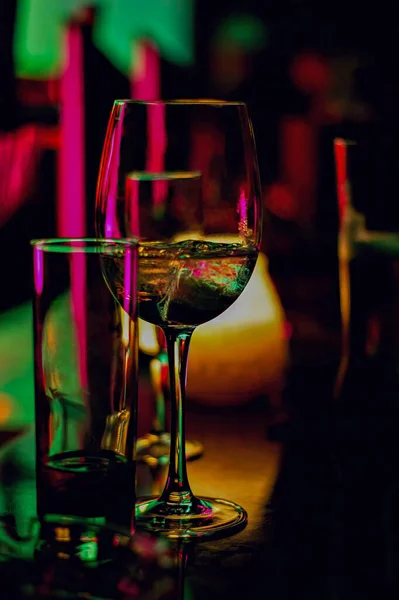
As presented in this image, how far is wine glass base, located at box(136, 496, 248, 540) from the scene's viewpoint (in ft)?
2.17

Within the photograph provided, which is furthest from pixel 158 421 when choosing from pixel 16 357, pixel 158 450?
pixel 16 357

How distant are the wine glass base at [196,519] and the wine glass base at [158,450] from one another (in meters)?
0.14

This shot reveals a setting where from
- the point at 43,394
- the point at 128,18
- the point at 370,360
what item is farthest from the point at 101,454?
the point at 128,18

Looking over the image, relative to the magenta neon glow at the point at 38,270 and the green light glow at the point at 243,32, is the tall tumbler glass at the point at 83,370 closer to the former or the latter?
the magenta neon glow at the point at 38,270

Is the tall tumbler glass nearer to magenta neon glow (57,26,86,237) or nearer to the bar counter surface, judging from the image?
the bar counter surface

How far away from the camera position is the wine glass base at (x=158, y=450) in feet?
2.91

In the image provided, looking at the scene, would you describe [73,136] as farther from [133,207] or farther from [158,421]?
[133,207]

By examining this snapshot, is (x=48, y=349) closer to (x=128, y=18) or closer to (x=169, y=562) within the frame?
(x=169, y=562)

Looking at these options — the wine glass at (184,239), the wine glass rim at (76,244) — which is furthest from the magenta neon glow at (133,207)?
the wine glass rim at (76,244)

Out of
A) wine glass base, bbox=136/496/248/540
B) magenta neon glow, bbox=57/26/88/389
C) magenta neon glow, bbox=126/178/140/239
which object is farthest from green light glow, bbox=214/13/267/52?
wine glass base, bbox=136/496/248/540

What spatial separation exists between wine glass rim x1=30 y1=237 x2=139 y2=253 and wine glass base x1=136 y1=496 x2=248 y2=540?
0.19 m

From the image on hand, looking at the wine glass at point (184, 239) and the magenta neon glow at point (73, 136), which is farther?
the magenta neon glow at point (73, 136)

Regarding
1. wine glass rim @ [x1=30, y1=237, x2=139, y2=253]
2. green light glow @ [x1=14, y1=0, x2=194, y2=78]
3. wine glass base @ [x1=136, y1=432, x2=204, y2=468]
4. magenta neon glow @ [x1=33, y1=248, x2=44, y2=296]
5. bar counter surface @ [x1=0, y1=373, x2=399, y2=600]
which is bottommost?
wine glass base @ [x1=136, y1=432, x2=204, y2=468]

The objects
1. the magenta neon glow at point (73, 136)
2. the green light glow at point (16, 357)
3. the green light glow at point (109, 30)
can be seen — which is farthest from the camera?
the green light glow at point (109, 30)
